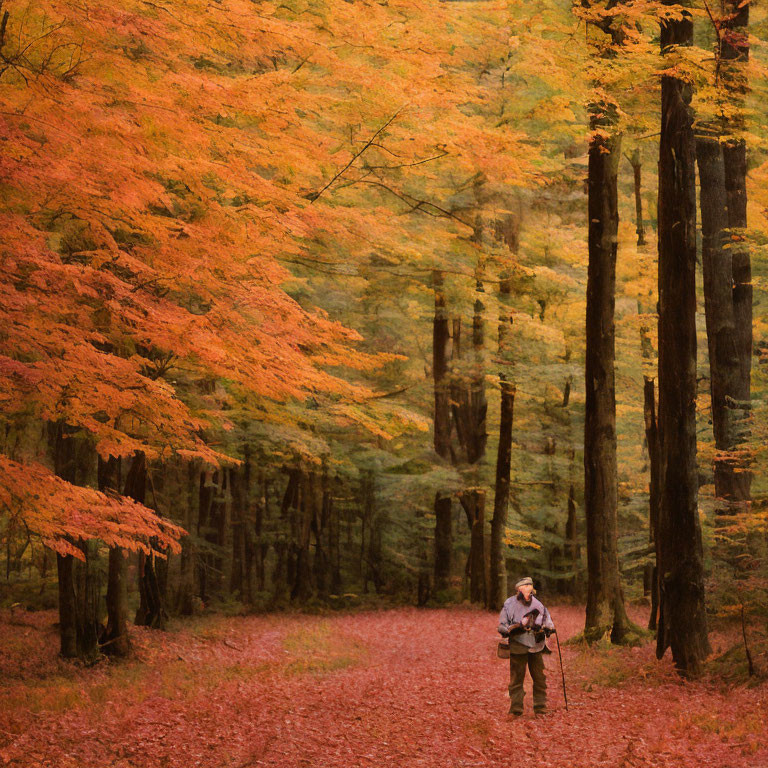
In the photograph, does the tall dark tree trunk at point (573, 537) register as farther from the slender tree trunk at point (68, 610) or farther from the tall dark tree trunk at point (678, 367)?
the slender tree trunk at point (68, 610)

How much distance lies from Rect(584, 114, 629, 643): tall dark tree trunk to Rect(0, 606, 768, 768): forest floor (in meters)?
1.48

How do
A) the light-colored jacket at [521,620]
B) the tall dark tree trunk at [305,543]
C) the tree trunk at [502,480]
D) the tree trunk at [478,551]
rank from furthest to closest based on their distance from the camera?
the tall dark tree trunk at [305,543]
the tree trunk at [478,551]
the tree trunk at [502,480]
the light-colored jacket at [521,620]

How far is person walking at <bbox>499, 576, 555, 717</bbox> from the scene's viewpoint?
9930 mm

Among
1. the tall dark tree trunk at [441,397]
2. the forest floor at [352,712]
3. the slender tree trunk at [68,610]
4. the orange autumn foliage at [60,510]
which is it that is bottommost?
the forest floor at [352,712]

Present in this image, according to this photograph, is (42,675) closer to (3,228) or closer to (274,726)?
(274,726)

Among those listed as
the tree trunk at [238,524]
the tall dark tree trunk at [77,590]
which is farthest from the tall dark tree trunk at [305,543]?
the tall dark tree trunk at [77,590]

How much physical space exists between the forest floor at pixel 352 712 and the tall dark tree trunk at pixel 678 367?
1.10m

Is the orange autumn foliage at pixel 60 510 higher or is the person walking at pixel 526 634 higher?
the orange autumn foliage at pixel 60 510

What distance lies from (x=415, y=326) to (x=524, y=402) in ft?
17.0

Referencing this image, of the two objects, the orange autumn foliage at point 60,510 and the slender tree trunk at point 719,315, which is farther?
the slender tree trunk at point 719,315

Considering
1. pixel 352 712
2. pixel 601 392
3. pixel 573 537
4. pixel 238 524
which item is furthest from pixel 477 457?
pixel 352 712

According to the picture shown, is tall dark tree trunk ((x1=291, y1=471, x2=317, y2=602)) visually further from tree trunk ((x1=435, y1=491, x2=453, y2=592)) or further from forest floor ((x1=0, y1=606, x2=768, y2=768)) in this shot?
forest floor ((x1=0, y1=606, x2=768, y2=768))

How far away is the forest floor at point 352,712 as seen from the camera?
7.83 m

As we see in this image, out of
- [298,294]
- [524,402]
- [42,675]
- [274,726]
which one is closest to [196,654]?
[42,675]
